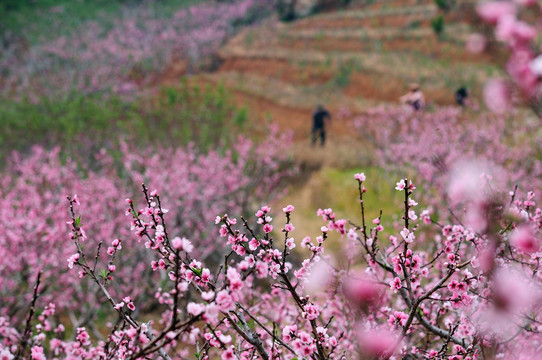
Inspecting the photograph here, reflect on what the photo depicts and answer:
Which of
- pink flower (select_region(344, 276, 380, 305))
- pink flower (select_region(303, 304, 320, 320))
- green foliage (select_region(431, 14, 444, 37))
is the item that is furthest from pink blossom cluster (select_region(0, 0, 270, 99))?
pink flower (select_region(303, 304, 320, 320))

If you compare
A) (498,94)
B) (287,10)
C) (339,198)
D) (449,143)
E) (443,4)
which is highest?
(287,10)

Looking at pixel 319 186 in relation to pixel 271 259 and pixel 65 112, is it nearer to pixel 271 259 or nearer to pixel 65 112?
pixel 271 259

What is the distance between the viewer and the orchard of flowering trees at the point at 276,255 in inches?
92.8

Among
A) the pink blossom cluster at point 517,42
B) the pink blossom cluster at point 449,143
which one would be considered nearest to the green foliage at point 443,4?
the pink blossom cluster at point 449,143

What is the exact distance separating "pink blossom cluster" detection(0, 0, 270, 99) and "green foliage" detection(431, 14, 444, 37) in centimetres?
1835

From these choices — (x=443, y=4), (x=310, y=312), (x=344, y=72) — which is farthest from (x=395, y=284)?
(x=443, y=4)

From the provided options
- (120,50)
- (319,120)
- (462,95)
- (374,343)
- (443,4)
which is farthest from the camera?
(120,50)

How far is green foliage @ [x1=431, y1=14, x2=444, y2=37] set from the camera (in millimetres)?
25328

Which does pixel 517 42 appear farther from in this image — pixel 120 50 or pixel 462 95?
pixel 120 50

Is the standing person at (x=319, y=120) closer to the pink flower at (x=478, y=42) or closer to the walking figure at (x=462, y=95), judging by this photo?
the walking figure at (x=462, y=95)

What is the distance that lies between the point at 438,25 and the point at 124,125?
22115 mm

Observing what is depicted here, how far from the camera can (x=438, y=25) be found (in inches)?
1002

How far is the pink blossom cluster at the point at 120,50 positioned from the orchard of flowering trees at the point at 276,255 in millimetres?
16115

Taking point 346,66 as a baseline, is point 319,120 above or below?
below
